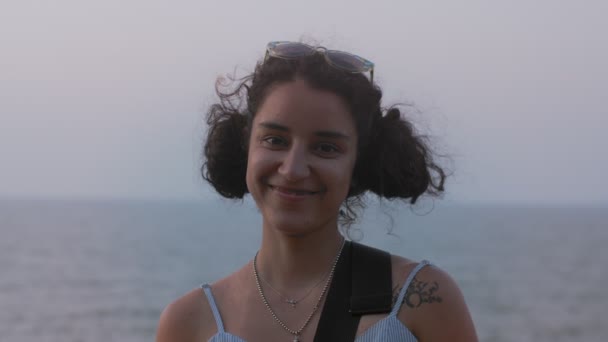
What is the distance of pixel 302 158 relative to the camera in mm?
3480

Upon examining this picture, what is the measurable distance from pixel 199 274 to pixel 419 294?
3454cm

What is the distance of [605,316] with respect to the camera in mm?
29094

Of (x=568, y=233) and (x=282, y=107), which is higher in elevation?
(x=282, y=107)

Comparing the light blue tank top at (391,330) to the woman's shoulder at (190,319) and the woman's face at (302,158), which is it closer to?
the woman's face at (302,158)

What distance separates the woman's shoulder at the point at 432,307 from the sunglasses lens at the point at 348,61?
753mm

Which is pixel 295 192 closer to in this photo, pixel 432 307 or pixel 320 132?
pixel 320 132

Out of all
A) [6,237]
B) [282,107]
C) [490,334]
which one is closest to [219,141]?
[282,107]

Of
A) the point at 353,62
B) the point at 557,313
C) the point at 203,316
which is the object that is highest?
the point at 353,62

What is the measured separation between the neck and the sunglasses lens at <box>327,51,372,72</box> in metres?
0.58

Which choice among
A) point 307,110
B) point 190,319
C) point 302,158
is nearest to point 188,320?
point 190,319

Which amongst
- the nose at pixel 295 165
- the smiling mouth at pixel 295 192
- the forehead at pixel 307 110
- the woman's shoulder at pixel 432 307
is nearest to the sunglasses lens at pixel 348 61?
the forehead at pixel 307 110

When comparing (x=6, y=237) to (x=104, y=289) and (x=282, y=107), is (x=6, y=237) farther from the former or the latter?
(x=282, y=107)

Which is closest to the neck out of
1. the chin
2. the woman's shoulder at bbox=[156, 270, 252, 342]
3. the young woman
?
the young woman

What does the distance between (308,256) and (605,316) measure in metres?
27.0
